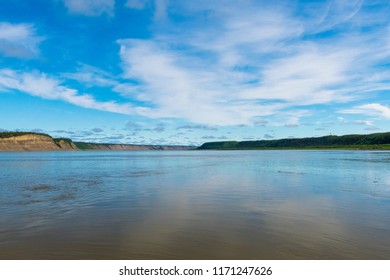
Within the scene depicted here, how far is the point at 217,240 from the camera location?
9008 mm

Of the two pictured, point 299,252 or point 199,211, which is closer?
point 299,252

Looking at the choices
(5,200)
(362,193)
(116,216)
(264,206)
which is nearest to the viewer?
(116,216)

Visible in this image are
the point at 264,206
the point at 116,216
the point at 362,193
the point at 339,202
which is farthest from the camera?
the point at 362,193

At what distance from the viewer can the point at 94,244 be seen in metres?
8.66

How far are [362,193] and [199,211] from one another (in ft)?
37.2

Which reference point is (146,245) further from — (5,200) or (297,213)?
(5,200)

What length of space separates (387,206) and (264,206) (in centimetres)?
606

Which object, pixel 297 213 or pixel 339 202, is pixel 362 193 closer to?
pixel 339 202

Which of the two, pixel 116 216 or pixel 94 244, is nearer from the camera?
pixel 94 244

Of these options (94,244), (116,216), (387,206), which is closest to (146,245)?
(94,244)

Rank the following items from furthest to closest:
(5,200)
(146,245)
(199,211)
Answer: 1. (5,200)
2. (199,211)
3. (146,245)
